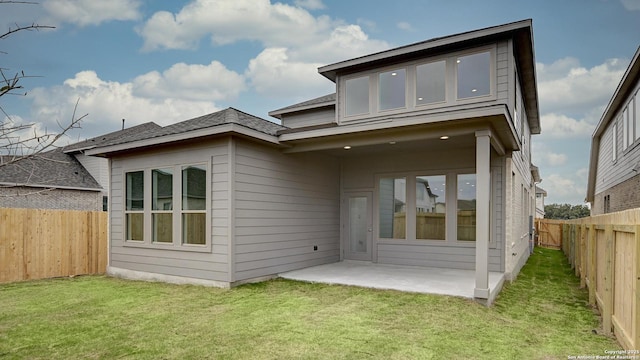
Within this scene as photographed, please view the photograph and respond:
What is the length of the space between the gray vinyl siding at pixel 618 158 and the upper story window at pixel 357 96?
7302 mm

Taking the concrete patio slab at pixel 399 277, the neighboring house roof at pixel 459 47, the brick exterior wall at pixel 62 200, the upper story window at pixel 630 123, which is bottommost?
the concrete patio slab at pixel 399 277

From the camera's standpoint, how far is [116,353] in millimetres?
3910

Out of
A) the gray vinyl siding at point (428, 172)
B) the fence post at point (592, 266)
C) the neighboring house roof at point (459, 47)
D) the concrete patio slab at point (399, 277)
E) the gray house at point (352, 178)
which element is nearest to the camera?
the fence post at point (592, 266)

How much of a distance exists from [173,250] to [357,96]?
538 cm

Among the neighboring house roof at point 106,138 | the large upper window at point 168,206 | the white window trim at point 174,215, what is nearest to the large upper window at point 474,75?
the white window trim at point 174,215

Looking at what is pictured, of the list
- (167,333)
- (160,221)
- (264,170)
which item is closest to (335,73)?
(264,170)

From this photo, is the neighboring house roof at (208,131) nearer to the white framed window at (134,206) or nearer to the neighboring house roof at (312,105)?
the white framed window at (134,206)

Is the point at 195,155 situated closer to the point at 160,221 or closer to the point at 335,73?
the point at 160,221

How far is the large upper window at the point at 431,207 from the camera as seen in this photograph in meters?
8.96

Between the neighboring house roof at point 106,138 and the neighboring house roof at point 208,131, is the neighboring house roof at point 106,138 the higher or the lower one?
the higher one

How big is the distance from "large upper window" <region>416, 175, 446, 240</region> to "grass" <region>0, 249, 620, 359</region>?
6.99 ft

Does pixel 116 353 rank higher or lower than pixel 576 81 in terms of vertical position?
lower

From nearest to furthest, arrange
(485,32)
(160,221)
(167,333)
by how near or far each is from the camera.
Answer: (167,333) → (485,32) → (160,221)

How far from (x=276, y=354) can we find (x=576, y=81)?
20.8m
